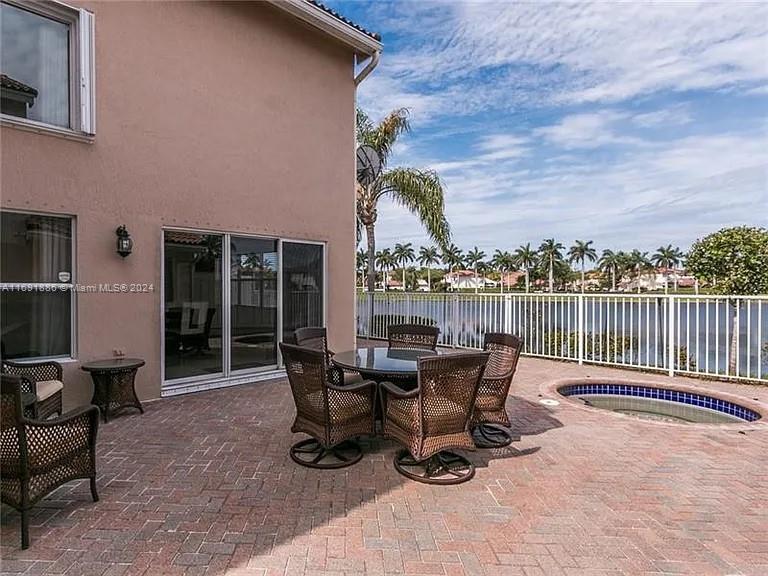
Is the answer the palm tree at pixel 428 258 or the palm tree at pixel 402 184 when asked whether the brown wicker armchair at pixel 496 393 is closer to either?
the palm tree at pixel 402 184

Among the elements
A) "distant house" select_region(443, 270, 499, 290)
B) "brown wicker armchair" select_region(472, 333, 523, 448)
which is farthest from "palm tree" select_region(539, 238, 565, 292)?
"brown wicker armchair" select_region(472, 333, 523, 448)

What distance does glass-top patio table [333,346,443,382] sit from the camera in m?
4.03

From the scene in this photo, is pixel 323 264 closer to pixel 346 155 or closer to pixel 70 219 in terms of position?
pixel 346 155

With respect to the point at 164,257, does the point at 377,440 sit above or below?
below

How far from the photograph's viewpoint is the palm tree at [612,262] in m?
73.1

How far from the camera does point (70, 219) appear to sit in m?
5.39

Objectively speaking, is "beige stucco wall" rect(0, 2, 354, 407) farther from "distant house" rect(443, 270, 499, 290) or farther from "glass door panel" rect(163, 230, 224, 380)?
"distant house" rect(443, 270, 499, 290)

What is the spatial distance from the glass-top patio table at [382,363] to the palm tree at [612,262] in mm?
77345

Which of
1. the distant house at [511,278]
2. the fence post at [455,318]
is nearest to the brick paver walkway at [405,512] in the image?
the fence post at [455,318]

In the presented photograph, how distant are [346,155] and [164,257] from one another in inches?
155

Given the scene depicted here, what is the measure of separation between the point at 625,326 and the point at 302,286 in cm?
615

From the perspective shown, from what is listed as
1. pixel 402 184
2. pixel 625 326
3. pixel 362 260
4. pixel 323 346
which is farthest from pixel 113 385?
pixel 362 260

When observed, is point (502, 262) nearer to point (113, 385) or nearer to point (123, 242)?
point (123, 242)

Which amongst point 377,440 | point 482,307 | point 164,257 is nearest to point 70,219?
point 164,257
